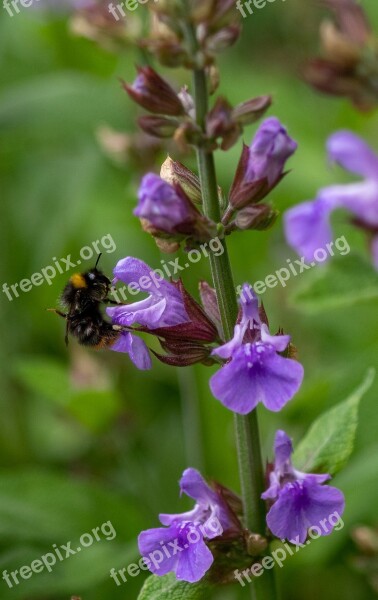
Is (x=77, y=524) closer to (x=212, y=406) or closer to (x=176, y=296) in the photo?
(x=212, y=406)

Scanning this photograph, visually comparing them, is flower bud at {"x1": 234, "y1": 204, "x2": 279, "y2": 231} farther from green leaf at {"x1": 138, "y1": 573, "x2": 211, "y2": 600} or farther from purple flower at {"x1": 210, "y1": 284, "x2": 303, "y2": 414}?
green leaf at {"x1": 138, "y1": 573, "x2": 211, "y2": 600}

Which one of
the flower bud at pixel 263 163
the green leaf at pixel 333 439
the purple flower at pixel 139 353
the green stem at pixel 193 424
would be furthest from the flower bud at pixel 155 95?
the green stem at pixel 193 424

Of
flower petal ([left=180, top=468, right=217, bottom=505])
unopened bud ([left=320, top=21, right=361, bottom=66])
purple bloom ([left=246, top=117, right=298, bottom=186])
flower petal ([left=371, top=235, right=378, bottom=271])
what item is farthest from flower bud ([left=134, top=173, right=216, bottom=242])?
unopened bud ([left=320, top=21, right=361, bottom=66])

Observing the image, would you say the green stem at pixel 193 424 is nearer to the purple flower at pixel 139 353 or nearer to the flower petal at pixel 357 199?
the flower petal at pixel 357 199

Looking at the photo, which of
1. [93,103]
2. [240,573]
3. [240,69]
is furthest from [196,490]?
[240,69]

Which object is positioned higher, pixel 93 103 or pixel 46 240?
pixel 93 103

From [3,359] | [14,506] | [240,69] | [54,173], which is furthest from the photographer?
[240,69]
